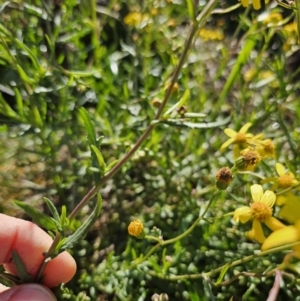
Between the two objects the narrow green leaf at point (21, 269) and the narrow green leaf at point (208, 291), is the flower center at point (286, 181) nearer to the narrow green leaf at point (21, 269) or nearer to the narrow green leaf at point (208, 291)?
the narrow green leaf at point (208, 291)

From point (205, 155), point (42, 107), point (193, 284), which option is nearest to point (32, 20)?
point (42, 107)

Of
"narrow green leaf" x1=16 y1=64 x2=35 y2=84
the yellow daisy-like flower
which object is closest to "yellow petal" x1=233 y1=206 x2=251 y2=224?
the yellow daisy-like flower

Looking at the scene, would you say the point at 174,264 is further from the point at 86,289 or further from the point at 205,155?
the point at 205,155

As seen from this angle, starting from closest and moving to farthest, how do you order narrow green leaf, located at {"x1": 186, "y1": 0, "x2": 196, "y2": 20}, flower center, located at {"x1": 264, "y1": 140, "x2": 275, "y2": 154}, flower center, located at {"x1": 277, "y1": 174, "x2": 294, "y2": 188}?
narrow green leaf, located at {"x1": 186, "y1": 0, "x2": 196, "y2": 20} → flower center, located at {"x1": 277, "y1": 174, "x2": 294, "y2": 188} → flower center, located at {"x1": 264, "y1": 140, "x2": 275, "y2": 154}

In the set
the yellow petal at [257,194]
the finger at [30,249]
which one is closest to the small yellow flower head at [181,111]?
the yellow petal at [257,194]

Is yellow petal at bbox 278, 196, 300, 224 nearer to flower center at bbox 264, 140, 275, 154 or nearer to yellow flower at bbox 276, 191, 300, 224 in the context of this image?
yellow flower at bbox 276, 191, 300, 224
